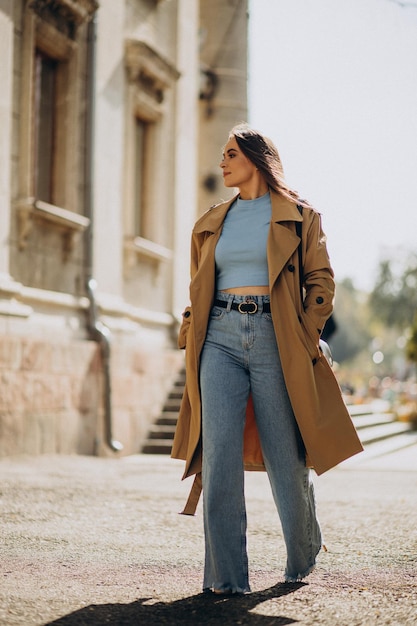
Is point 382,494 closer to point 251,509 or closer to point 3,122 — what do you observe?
point 251,509

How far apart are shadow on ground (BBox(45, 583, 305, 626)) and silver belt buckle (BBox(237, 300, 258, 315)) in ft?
3.85

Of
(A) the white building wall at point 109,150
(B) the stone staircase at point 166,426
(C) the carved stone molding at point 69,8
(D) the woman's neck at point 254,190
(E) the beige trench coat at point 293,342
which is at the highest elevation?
(C) the carved stone molding at point 69,8

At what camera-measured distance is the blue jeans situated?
4.12 meters

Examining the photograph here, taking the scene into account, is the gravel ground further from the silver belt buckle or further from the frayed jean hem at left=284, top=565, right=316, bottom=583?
the silver belt buckle

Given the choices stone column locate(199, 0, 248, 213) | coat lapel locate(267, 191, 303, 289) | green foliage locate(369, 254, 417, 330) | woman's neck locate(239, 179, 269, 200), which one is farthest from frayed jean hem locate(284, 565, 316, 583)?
green foliage locate(369, 254, 417, 330)

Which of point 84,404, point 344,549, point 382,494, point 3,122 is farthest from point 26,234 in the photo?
point 344,549

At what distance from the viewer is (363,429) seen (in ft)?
61.2

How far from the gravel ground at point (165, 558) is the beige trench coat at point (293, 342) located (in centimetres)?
51

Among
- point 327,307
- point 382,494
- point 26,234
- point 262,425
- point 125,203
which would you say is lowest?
point 382,494

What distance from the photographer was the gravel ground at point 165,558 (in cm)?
381

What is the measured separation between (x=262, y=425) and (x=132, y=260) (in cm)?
946

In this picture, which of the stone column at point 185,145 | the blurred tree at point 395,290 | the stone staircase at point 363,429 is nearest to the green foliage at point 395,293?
the blurred tree at point 395,290

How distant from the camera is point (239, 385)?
13.8 feet

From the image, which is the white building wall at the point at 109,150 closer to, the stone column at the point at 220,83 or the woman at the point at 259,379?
the stone column at the point at 220,83
